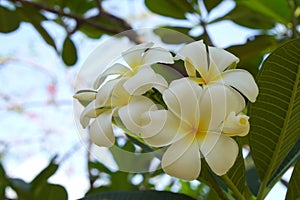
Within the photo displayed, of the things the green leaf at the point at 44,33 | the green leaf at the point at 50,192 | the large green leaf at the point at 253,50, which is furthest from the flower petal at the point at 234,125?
the green leaf at the point at 44,33

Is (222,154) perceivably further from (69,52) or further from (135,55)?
(69,52)

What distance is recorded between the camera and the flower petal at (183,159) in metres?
0.45

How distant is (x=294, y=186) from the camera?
612 mm

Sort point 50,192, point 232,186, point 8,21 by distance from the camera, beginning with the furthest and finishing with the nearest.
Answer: point 8,21, point 50,192, point 232,186

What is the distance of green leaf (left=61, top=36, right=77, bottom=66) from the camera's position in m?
1.42

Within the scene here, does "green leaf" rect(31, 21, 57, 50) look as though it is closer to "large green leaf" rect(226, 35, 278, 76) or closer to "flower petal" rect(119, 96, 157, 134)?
"large green leaf" rect(226, 35, 278, 76)

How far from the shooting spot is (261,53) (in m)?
1.27

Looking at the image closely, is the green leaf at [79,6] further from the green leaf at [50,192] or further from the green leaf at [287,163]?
the green leaf at [287,163]

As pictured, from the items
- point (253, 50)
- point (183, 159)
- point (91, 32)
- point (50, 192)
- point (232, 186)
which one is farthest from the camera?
point (91, 32)

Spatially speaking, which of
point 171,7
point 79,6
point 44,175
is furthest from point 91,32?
point 44,175

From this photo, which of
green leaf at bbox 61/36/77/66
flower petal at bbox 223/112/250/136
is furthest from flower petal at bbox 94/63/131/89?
green leaf at bbox 61/36/77/66

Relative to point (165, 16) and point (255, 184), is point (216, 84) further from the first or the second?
point (165, 16)

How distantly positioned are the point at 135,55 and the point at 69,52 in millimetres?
937

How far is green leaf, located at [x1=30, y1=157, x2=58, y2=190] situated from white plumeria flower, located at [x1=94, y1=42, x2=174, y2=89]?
1.12 feet
